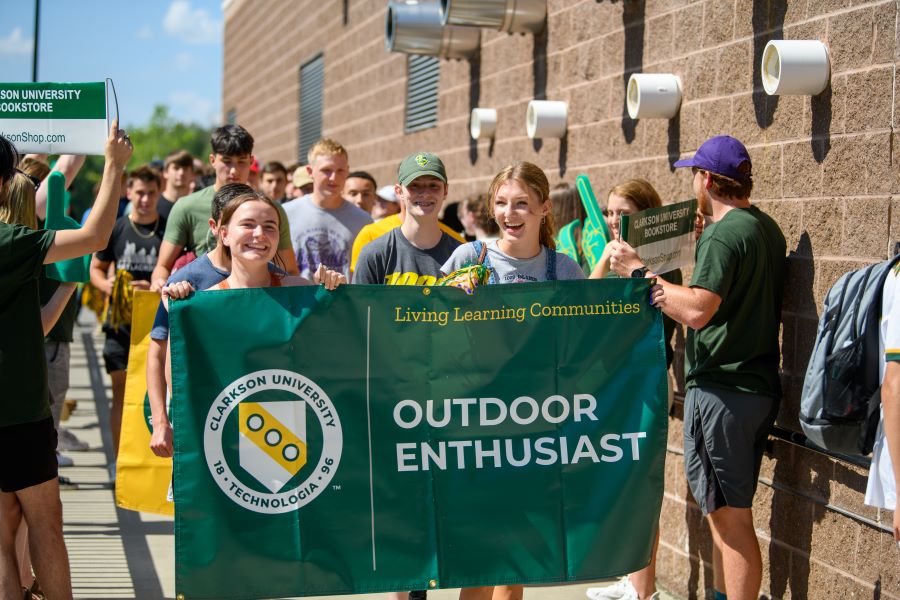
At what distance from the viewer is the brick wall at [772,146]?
4.52 m

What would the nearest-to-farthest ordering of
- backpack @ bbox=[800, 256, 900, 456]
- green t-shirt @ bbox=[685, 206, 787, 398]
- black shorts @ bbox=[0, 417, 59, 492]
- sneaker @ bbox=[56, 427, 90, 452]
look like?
backpack @ bbox=[800, 256, 900, 456]
black shorts @ bbox=[0, 417, 59, 492]
green t-shirt @ bbox=[685, 206, 787, 398]
sneaker @ bbox=[56, 427, 90, 452]

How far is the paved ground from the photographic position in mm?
5938

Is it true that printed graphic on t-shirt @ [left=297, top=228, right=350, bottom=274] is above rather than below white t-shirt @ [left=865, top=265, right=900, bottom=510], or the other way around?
above

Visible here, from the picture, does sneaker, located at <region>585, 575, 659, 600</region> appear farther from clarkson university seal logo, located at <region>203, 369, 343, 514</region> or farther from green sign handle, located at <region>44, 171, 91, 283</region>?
green sign handle, located at <region>44, 171, 91, 283</region>

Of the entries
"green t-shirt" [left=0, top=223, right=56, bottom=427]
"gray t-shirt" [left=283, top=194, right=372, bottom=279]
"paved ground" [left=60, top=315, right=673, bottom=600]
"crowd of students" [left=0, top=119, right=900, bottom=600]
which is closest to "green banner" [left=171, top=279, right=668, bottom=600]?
"crowd of students" [left=0, top=119, right=900, bottom=600]

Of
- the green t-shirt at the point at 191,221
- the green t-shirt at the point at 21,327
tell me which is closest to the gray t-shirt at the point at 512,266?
the green t-shirt at the point at 21,327

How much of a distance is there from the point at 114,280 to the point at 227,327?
4273mm

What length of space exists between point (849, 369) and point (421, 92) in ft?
27.4

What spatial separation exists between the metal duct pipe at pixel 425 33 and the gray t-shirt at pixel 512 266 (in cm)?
526

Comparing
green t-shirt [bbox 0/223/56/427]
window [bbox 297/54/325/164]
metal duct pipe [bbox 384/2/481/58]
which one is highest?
window [bbox 297/54/325/164]

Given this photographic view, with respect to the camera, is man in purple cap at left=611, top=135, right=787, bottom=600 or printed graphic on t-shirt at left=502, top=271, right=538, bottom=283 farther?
man in purple cap at left=611, top=135, right=787, bottom=600

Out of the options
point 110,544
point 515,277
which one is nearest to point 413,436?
point 515,277

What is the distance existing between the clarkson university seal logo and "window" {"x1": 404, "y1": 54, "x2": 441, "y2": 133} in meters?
7.29

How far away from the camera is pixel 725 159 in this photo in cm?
480
